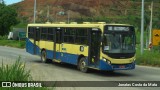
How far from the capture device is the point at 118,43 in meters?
19.7

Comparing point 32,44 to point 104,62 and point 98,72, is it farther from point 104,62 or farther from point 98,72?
point 104,62

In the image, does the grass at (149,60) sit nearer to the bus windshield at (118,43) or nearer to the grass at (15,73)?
the bus windshield at (118,43)

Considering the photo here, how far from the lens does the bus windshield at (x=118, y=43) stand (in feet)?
64.1

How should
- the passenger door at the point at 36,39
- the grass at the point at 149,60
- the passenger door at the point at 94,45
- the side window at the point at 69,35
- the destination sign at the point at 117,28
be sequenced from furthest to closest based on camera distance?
the passenger door at the point at 36,39
the grass at the point at 149,60
the side window at the point at 69,35
the passenger door at the point at 94,45
the destination sign at the point at 117,28

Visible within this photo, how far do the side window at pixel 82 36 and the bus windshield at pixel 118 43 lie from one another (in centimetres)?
164

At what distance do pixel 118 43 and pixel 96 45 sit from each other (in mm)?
1093

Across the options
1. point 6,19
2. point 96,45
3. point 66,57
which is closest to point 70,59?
point 66,57

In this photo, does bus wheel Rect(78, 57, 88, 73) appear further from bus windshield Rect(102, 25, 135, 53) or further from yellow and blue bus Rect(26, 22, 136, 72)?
bus windshield Rect(102, 25, 135, 53)

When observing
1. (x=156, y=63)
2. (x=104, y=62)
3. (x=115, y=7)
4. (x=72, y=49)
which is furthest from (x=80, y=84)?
(x=115, y=7)

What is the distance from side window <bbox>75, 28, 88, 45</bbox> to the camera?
2103 centimetres

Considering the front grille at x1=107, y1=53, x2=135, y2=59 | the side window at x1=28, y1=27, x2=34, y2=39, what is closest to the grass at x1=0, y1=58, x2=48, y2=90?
the front grille at x1=107, y1=53, x2=135, y2=59

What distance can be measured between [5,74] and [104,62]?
8.92 meters

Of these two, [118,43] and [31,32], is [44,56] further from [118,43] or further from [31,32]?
[118,43]

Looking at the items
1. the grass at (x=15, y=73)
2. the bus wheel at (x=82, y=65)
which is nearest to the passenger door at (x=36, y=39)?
the bus wheel at (x=82, y=65)
